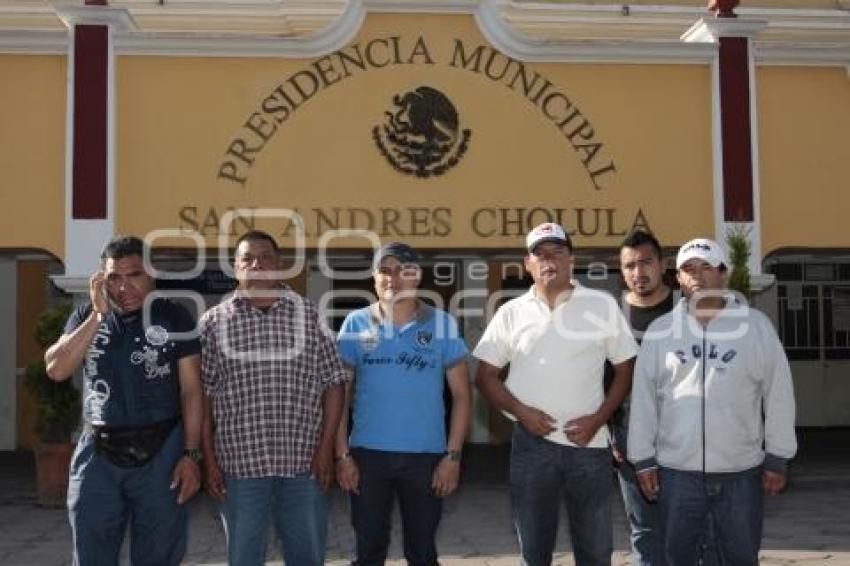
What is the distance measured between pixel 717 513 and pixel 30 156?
6427 millimetres

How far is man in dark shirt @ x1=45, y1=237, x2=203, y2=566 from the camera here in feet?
14.6

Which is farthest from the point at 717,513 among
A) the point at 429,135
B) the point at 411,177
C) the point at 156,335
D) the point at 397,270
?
the point at 429,135

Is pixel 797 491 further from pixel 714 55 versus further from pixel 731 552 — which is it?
pixel 731 552

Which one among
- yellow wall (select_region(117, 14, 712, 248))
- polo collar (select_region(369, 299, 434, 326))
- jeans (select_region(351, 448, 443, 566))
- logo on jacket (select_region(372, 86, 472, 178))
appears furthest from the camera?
logo on jacket (select_region(372, 86, 472, 178))

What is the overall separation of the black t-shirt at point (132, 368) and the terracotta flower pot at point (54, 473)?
508 cm

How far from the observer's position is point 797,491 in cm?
1004

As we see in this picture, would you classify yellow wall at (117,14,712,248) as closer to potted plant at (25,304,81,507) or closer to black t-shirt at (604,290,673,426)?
potted plant at (25,304,81,507)

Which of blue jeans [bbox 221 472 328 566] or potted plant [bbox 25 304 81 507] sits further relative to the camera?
potted plant [bbox 25 304 81 507]

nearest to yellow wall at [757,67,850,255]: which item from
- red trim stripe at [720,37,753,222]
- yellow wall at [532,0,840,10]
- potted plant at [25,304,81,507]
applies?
red trim stripe at [720,37,753,222]

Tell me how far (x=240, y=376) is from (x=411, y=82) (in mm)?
4801

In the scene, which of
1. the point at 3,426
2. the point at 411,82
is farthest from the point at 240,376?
the point at 3,426

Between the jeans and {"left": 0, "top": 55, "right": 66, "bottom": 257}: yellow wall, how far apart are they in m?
4.85

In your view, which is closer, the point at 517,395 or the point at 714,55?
the point at 517,395

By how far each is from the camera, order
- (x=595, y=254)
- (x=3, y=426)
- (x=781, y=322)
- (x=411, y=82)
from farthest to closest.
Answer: (x=781, y=322)
(x=3, y=426)
(x=595, y=254)
(x=411, y=82)
